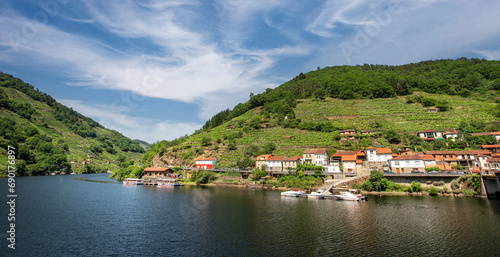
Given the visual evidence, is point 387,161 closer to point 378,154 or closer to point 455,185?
point 378,154

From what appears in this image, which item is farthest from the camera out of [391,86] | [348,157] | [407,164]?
[391,86]

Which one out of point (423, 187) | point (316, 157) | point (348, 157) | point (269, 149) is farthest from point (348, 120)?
point (423, 187)

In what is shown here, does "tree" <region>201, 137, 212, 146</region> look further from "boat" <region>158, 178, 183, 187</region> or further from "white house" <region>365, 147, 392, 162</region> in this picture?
"white house" <region>365, 147, 392, 162</region>

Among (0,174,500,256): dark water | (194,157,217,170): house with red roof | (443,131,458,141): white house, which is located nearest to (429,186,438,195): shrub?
(0,174,500,256): dark water

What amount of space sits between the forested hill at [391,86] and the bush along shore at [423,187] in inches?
2634

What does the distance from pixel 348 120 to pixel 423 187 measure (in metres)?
57.9

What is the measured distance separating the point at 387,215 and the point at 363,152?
4155cm

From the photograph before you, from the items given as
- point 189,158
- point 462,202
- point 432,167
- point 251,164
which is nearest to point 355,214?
point 462,202

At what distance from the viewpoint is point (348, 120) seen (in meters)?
108

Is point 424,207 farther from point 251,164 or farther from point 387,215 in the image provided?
point 251,164

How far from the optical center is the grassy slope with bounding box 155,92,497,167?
90938 millimetres

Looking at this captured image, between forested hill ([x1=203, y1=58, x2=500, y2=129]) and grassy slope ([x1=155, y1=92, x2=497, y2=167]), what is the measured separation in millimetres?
8022

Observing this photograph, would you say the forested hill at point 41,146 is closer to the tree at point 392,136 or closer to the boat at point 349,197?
the boat at point 349,197

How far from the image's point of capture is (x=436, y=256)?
2036 cm
